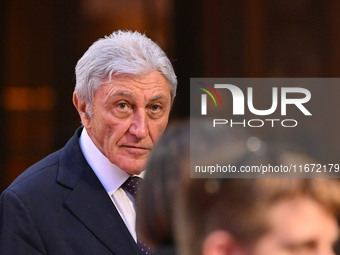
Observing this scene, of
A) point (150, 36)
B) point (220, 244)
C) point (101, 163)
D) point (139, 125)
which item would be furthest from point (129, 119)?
point (150, 36)

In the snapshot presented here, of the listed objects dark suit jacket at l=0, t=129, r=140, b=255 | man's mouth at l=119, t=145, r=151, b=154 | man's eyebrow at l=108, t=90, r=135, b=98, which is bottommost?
dark suit jacket at l=0, t=129, r=140, b=255

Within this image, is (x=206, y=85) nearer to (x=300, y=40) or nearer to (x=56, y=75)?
(x=300, y=40)

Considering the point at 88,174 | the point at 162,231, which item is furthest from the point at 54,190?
the point at 162,231

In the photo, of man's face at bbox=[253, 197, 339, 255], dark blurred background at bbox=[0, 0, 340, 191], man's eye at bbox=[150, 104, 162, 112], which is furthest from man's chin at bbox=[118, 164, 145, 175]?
dark blurred background at bbox=[0, 0, 340, 191]

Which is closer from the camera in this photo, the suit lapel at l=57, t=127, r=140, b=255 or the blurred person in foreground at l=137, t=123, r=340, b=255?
the blurred person in foreground at l=137, t=123, r=340, b=255

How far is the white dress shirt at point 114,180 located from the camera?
2.44 m

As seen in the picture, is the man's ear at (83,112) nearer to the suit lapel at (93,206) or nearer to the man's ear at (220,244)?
the suit lapel at (93,206)

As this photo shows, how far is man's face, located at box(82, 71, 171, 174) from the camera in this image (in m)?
2.48

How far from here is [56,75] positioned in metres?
5.41

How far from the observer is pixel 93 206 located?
2.39 metres

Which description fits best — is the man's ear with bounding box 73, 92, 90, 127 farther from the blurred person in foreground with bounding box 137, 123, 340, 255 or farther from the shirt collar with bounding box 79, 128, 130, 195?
the blurred person in foreground with bounding box 137, 123, 340, 255

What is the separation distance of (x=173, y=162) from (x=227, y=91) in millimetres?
4048

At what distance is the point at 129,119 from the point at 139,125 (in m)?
0.05

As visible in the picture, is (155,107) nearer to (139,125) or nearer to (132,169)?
(139,125)
